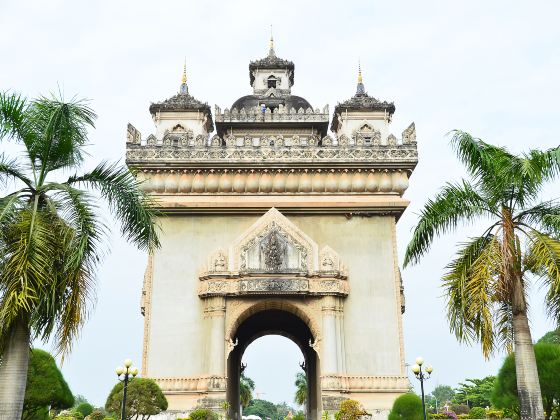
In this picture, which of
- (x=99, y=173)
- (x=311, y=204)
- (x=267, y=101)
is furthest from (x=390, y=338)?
(x=267, y=101)

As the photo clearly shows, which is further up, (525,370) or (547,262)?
(547,262)

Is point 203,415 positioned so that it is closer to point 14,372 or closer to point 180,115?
point 14,372

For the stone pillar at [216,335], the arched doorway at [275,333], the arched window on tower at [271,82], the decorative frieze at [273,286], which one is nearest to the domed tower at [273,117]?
the arched window on tower at [271,82]

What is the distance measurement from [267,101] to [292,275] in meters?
12.4

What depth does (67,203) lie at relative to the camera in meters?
10.5

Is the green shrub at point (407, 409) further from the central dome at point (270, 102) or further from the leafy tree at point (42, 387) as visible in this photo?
the central dome at point (270, 102)

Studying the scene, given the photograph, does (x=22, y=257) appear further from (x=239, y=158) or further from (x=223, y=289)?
(x=239, y=158)

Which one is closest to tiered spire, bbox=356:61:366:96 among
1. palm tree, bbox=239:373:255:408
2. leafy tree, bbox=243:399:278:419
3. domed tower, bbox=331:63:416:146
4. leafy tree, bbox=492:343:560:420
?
domed tower, bbox=331:63:416:146

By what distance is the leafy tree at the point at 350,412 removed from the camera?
17.5 m

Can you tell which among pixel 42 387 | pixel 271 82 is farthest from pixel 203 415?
pixel 271 82

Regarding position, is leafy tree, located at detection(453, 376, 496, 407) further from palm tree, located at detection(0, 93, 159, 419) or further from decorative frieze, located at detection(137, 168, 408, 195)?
palm tree, located at detection(0, 93, 159, 419)

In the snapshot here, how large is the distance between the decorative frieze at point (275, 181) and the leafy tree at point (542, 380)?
670 centimetres

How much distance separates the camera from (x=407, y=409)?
17.0 m

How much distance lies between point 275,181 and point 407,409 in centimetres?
834
